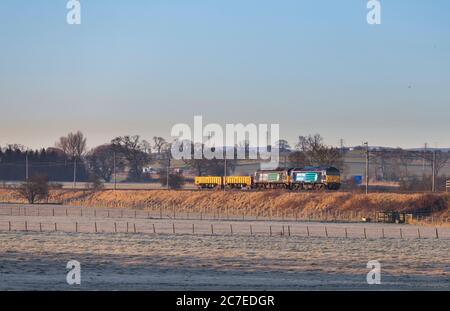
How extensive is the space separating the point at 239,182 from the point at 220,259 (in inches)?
2937

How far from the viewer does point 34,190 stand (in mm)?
123562

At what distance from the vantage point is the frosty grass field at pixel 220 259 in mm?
33094

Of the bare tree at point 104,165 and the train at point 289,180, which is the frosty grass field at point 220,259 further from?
the bare tree at point 104,165

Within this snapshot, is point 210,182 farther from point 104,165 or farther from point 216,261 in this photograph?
point 216,261

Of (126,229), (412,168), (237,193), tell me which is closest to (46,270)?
(126,229)

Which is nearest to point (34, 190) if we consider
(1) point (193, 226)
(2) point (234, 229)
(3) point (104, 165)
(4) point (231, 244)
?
(1) point (193, 226)

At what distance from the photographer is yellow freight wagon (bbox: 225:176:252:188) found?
116 meters

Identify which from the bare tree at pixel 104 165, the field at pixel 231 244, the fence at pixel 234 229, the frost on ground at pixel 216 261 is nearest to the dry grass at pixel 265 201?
the field at pixel 231 244

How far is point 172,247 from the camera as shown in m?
51.0

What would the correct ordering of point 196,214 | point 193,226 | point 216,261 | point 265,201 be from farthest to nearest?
1. point 265,201
2. point 196,214
3. point 193,226
4. point 216,261

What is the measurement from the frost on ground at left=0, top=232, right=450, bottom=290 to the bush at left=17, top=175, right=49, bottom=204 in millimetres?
63618

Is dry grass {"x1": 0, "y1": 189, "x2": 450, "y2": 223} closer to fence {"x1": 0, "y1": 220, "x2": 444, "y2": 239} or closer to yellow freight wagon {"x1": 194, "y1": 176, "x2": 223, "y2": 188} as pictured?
yellow freight wagon {"x1": 194, "y1": 176, "x2": 223, "y2": 188}
